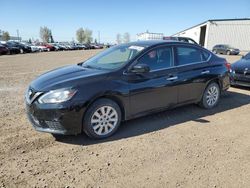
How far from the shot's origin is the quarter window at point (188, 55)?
16.0 ft

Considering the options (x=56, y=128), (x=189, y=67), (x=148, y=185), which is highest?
(x=189, y=67)

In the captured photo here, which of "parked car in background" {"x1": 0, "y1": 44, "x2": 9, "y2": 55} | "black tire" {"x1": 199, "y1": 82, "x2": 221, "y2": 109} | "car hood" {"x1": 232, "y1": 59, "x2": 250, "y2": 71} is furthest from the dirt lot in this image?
"parked car in background" {"x1": 0, "y1": 44, "x2": 9, "y2": 55}

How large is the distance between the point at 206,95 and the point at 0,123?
447 centimetres

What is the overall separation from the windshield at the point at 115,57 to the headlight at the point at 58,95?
96cm

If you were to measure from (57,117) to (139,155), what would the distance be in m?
1.36

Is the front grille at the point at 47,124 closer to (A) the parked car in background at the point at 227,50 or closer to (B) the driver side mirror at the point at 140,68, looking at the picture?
(B) the driver side mirror at the point at 140,68

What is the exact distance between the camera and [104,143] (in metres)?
3.83

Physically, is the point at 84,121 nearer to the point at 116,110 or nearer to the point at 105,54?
the point at 116,110

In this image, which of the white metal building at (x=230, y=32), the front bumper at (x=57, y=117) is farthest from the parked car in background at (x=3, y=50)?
the white metal building at (x=230, y=32)

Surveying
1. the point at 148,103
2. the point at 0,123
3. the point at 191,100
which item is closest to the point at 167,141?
the point at 148,103

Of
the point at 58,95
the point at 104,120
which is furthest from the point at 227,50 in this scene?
the point at 58,95

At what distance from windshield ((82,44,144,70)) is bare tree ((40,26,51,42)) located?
91.3m

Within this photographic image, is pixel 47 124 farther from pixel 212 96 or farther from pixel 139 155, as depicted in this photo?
pixel 212 96

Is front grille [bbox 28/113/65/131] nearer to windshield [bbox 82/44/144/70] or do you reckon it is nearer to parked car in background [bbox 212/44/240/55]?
windshield [bbox 82/44/144/70]
